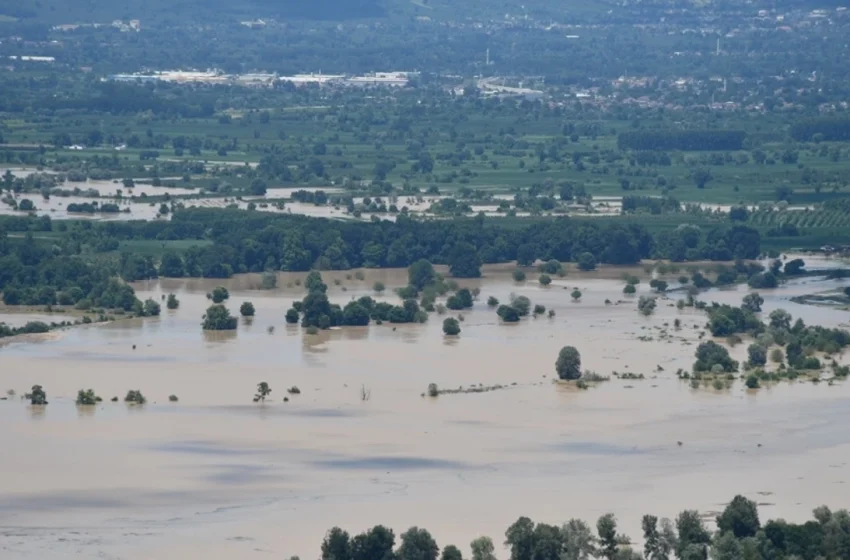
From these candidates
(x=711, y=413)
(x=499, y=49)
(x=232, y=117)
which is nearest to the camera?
(x=711, y=413)

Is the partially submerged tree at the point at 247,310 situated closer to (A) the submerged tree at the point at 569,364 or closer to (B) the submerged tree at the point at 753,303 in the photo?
(A) the submerged tree at the point at 569,364

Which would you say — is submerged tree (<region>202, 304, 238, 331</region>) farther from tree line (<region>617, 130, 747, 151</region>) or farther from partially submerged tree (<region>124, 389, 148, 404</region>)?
tree line (<region>617, 130, 747, 151</region>)

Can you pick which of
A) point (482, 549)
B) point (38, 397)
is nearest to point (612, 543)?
point (482, 549)

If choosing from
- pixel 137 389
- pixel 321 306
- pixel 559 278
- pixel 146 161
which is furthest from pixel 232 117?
pixel 137 389

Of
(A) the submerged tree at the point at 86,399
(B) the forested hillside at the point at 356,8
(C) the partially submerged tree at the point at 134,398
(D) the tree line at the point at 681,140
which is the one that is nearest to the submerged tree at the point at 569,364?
(C) the partially submerged tree at the point at 134,398

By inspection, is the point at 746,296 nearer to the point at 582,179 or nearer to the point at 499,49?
the point at 582,179

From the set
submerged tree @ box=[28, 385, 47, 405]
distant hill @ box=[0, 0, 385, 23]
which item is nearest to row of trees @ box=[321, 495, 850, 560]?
submerged tree @ box=[28, 385, 47, 405]

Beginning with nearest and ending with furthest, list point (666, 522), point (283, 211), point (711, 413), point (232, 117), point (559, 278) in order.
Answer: point (666, 522) < point (711, 413) < point (559, 278) < point (283, 211) < point (232, 117)
